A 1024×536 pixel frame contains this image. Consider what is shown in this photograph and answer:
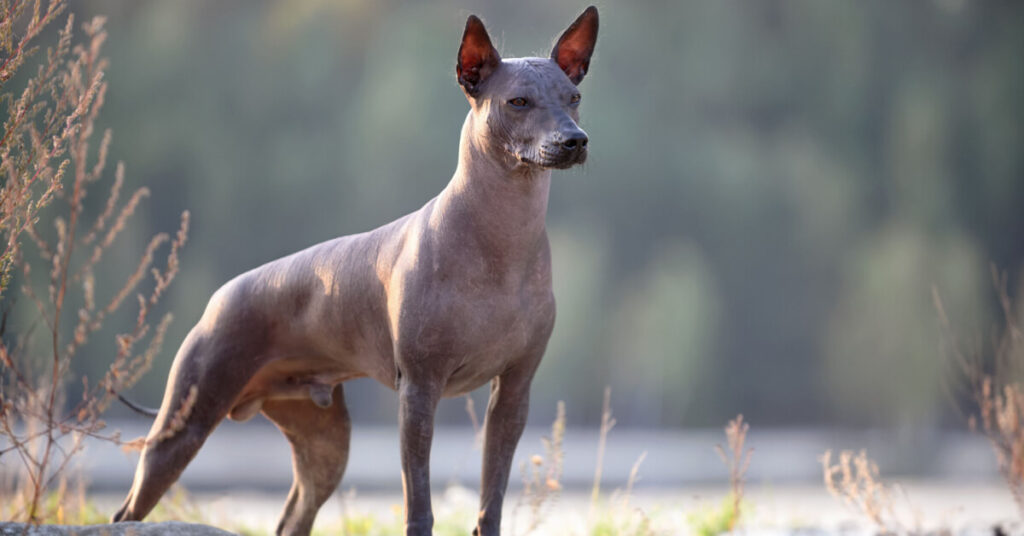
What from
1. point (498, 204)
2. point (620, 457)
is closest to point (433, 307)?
point (498, 204)

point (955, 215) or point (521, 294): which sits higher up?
point (955, 215)

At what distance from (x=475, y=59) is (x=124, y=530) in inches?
72.3

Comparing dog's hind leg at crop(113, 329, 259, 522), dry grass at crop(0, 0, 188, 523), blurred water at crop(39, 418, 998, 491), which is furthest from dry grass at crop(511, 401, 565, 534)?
blurred water at crop(39, 418, 998, 491)

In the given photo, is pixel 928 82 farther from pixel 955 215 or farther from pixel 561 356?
pixel 561 356

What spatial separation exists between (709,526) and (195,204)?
12924 mm

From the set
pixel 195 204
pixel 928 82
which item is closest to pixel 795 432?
pixel 928 82

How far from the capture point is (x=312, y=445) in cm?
425

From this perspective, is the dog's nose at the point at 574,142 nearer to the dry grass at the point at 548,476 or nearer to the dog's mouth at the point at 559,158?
the dog's mouth at the point at 559,158

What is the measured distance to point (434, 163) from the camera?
17344mm

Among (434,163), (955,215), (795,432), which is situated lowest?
(795,432)

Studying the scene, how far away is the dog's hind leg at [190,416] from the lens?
3.79 metres

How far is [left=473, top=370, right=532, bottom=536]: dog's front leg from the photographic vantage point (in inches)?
136

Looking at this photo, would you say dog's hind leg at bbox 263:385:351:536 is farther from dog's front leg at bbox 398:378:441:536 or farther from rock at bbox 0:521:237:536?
dog's front leg at bbox 398:378:441:536

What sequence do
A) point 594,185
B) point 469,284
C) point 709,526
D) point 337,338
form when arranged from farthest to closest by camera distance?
point 594,185, point 709,526, point 337,338, point 469,284
